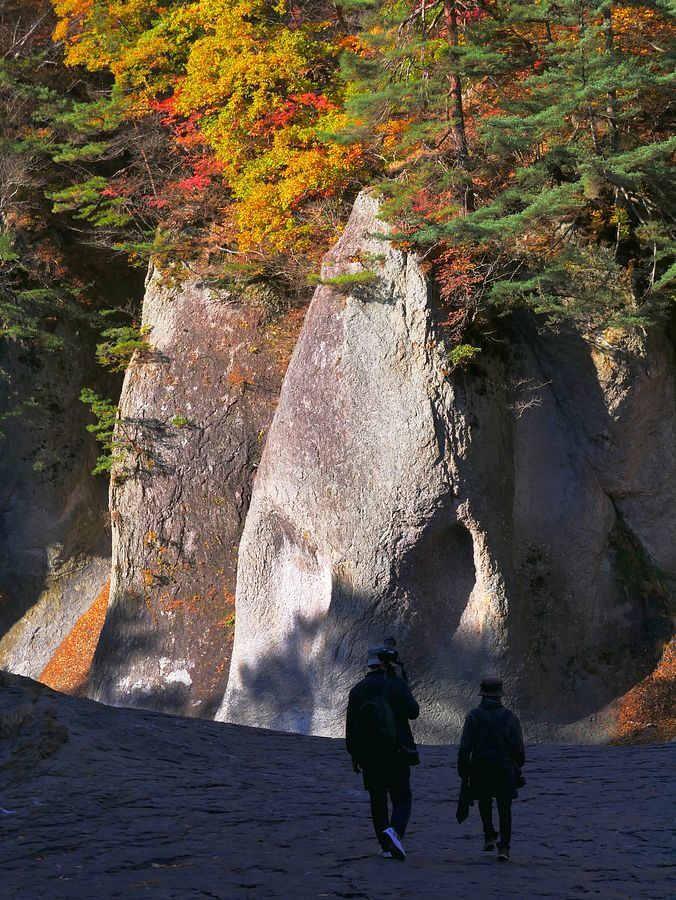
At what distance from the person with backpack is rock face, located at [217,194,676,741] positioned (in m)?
8.82

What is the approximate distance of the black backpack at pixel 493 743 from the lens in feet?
24.8

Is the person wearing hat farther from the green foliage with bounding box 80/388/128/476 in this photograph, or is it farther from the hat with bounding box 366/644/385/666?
the green foliage with bounding box 80/388/128/476

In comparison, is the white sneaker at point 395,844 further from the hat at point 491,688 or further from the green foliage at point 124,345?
the green foliage at point 124,345

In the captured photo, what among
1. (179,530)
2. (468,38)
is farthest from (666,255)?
(179,530)

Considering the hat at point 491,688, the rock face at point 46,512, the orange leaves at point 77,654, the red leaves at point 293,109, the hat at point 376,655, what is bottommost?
the hat at point 491,688

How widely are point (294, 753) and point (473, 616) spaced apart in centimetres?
470

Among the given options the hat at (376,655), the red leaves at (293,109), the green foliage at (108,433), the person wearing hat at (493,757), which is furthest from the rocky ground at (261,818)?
the red leaves at (293,109)

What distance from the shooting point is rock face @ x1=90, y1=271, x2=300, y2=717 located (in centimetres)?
2077

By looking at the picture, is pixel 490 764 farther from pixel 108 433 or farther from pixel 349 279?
pixel 108 433

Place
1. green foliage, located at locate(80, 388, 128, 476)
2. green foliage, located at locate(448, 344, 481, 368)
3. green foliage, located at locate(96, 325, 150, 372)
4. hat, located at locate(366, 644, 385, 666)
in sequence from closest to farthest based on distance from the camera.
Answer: hat, located at locate(366, 644, 385, 666), green foliage, located at locate(448, 344, 481, 368), green foliage, located at locate(80, 388, 128, 476), green foliage, located at locate(96, 325, 150, 372)

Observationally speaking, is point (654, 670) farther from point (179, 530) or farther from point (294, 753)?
point (179, 530)

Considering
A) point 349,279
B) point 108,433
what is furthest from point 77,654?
point 349,279

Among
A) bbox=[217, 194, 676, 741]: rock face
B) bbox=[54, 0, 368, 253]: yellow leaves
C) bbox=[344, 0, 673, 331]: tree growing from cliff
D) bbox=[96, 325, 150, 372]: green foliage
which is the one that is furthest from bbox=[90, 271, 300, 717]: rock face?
bbox=[344, 0, 673, 331]: tree growing from cliff

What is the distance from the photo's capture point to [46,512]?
26391 millimetres
